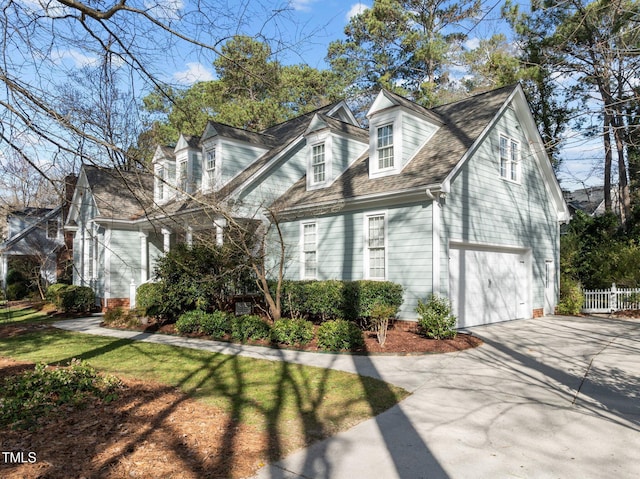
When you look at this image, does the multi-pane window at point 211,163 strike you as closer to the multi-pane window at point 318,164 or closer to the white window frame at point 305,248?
the multi-pane window at point 318,164

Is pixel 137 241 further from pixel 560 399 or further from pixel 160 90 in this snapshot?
pixel 560 399

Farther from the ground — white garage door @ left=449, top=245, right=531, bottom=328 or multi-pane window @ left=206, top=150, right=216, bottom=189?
multi-pane window @ left=206, top=150, right=216, bottom=189

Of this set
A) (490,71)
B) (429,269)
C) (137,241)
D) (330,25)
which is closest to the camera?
(330,25)

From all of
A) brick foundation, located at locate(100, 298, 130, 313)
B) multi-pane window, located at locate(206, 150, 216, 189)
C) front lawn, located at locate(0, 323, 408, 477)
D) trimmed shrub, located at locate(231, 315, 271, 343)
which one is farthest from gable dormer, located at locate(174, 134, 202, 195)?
front lawn, located at locate(0, 323, 408, 477)

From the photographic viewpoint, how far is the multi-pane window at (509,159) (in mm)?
13625

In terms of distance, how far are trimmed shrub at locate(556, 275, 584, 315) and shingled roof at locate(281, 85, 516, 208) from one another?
7720 millimetres

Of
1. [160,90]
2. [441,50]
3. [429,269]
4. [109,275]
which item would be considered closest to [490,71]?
[441,50]

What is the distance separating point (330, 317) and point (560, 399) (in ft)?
22.5

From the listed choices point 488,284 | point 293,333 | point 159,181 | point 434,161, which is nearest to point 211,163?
point 434,161

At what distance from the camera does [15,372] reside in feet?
23.8

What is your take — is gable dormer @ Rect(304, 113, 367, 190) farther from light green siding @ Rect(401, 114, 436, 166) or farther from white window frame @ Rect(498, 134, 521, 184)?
white window frame @ Rect(498, 134, 521, 184)

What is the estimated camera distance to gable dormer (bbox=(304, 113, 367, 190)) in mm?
14469

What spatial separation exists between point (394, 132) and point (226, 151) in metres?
6.84

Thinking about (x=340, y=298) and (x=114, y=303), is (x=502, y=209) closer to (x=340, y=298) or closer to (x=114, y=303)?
(x=340, y=298)
